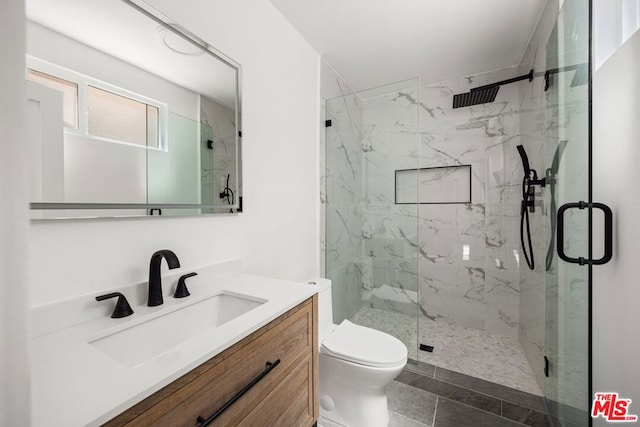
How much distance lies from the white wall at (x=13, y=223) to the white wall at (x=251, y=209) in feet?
2.02

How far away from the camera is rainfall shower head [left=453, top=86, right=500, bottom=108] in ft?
7.96

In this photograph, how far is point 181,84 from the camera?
1196 millimetres

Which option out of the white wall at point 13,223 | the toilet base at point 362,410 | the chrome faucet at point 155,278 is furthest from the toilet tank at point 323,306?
the white wall at point 13,223

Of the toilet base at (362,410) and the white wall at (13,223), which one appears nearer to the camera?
the white wall at (13,223)

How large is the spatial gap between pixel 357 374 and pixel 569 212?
131cm

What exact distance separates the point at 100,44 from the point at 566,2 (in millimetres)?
2007

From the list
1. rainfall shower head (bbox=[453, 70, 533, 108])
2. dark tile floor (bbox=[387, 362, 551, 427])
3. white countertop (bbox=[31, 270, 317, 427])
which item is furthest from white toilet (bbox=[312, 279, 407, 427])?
rainfall shower head (bbox=[453, 70, 533, 108])

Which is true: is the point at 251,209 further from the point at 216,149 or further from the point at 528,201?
the point at 528,201

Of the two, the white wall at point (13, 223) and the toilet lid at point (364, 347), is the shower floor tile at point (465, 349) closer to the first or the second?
the toilet lid at point (364, 347)

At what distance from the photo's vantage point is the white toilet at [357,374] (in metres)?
1.42

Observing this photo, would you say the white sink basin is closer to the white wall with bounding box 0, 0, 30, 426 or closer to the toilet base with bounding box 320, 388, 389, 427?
the white wall with bounding box 0, 0, 30, 426

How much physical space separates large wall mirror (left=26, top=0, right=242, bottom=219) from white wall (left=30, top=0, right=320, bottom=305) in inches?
2.9

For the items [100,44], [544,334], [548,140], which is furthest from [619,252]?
[100,44]

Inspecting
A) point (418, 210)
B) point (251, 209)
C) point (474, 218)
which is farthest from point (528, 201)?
point (251, 209)
